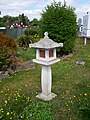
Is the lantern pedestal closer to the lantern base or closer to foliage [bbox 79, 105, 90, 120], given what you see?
the lantern base

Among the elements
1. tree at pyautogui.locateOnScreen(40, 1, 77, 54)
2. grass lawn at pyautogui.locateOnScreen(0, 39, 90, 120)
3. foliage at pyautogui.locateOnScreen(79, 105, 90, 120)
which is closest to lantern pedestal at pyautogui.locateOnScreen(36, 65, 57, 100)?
grass lawn at pyautogui.locateOnScreen(0, 39, 90, 120)

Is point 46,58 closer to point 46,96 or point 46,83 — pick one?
point 46,83

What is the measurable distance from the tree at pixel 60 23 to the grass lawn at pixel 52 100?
97.2 inches

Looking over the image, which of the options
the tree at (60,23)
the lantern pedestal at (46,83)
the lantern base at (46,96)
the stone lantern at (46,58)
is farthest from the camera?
the tree at (60,23)

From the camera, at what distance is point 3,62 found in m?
6.42

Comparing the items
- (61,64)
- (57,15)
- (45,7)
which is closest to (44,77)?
(61,64)

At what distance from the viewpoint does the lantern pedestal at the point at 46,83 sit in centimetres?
447

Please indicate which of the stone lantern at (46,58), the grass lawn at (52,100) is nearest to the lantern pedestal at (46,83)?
the stone lantern at (46,58)

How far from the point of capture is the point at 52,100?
455cm

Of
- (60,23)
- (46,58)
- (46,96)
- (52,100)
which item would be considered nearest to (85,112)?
(52,100)

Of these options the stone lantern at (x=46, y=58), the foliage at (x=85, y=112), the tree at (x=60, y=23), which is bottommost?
the foliage at (x=85, y=112)

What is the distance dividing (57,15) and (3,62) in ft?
14.0

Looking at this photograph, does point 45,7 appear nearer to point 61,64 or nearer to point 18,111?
point 61,64

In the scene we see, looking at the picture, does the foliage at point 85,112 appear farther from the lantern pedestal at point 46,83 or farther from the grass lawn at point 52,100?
the lantern pedestal at point 46,83
